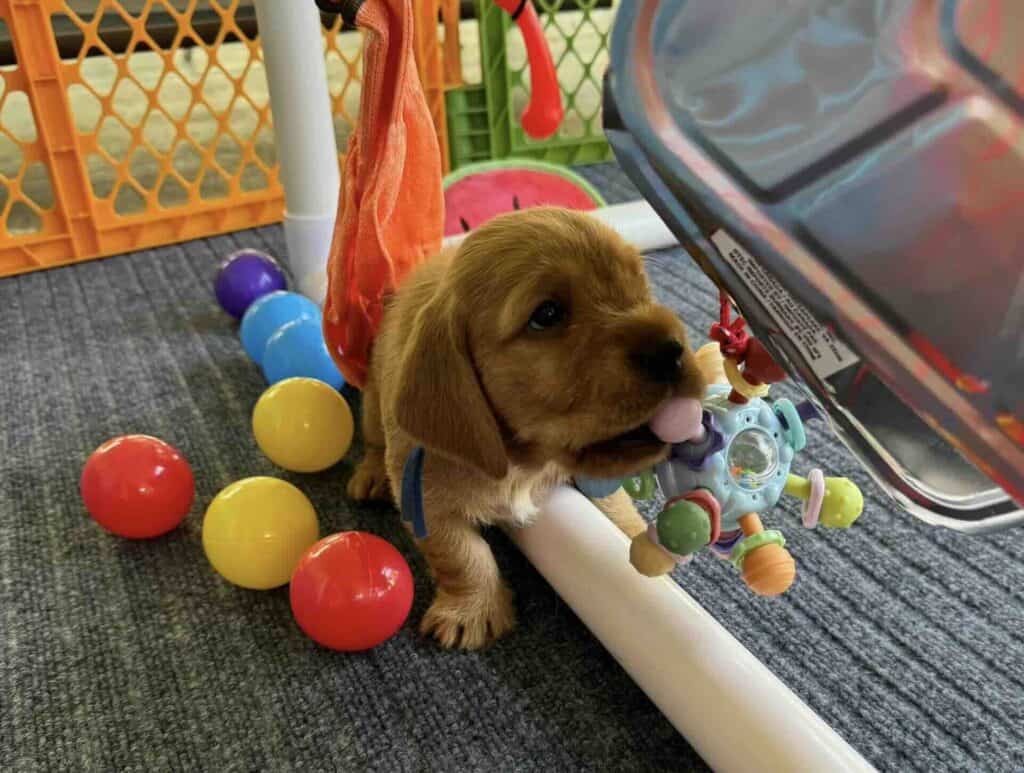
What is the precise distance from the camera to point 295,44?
5.47 feet

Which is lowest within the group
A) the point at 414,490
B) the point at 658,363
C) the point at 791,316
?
the point at 414,490

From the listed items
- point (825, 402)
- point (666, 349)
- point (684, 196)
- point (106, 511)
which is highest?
point (684, 196)

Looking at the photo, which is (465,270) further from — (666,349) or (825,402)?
(825,402)

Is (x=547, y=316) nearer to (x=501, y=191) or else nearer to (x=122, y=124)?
(x=501, y=191)

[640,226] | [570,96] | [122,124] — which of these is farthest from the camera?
[570,96]

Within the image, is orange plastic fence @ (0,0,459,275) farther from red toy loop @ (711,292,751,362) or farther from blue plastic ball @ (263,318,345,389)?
red toy loop @ (711,292,751,362)

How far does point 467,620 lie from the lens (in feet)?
3.67

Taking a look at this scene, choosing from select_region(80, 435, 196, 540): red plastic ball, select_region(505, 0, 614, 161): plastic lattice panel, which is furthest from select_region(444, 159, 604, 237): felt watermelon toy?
select_region(80, 435, 196, 540): red plastic ball

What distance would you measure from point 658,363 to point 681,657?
1.04ft

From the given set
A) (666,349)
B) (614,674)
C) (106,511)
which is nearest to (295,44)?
(106,511)

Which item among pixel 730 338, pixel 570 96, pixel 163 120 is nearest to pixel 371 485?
pixel 730 338

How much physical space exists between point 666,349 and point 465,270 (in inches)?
8.9

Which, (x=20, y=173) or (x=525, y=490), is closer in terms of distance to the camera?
(x=525, y=490)

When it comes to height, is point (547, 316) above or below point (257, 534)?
above
